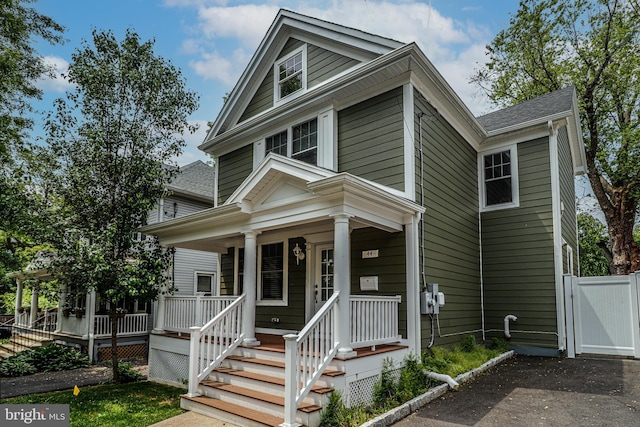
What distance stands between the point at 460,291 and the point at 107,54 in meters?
8.68

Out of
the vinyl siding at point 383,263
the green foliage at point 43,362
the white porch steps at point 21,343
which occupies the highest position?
the vinyl siding at point 383,263

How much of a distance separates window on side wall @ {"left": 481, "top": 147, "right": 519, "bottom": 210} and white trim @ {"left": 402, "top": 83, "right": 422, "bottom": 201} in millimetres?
3820

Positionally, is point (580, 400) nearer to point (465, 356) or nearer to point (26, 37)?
point (465, 356)

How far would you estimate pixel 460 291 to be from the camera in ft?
28.4

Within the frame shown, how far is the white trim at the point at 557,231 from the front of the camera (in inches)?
348

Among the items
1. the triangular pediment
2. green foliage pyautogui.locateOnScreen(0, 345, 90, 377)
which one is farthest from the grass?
green foliage pyautogui.locateOnScreen(0, 345, 90, 377)

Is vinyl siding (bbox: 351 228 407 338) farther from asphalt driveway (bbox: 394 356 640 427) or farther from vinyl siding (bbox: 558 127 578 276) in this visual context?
vinyl siding (bbox: 558 127 578 276)

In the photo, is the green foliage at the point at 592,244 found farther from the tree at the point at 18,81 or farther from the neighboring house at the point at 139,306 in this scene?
the tree at the point at 18,81

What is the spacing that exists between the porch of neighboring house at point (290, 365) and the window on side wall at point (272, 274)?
1.50 metres

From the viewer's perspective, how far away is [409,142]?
7.30m

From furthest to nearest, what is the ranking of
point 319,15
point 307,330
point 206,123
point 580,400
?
point 206,123 → point 319,15 → point 580,400 → point 307,330

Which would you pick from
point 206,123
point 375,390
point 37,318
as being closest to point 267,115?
point 375,390

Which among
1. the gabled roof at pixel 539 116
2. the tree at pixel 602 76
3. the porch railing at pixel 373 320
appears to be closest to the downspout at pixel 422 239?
the porch railing at pixel 373 320

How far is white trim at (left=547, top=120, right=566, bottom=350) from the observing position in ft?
29.0
